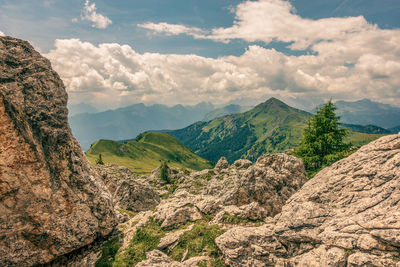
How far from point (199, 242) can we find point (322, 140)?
30.9m

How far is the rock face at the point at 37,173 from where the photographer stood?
13922mm

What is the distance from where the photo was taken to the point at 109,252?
57.6ft

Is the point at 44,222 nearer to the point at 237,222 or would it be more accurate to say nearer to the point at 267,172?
the point at 237,222

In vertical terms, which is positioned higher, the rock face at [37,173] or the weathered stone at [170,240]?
the rock face at [37,173]

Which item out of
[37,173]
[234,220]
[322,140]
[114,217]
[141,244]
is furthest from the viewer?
[322,140]

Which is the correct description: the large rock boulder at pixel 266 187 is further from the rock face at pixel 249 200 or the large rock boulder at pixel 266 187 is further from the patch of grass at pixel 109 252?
the patch of grass at pixel 109 252

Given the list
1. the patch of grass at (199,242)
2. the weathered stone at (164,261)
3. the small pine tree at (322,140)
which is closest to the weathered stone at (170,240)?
the patch of grass at (199,242)

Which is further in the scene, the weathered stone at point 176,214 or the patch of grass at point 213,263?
the weathered stone at point 176,214

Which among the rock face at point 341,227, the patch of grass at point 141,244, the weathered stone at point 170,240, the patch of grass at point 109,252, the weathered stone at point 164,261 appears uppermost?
the rock face at point 341,227

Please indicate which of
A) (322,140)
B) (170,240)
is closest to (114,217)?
(170,240)

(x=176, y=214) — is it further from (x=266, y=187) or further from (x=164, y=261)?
(x=266, y=187)

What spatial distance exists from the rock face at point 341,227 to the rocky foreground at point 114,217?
0.06 meters

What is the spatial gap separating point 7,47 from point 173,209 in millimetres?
21396

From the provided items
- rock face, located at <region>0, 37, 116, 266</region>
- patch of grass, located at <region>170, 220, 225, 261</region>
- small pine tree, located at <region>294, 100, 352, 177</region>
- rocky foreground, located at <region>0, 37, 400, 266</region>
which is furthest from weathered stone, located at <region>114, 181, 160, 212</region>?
small pine tree, located at <region>294, 100, 352, 177</region>
